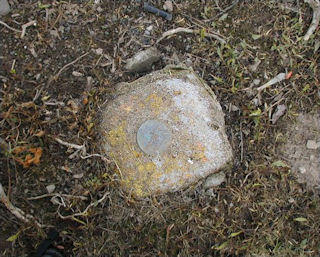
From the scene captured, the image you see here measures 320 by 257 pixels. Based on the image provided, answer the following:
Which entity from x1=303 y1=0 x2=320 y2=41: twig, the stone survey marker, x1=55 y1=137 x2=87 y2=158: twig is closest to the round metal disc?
the stone survey marker

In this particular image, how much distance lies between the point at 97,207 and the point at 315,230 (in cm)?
149

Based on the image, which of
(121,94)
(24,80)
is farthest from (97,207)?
(24,80)

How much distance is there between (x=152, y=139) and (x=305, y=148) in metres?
1.11

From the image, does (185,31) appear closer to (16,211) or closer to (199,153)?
(199,153)

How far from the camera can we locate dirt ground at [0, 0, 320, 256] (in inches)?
88.3

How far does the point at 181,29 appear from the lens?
8.35ft

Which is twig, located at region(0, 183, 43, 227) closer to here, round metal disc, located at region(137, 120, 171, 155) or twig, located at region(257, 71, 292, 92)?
round metal disc, located at region(137, 120, 171, 155)

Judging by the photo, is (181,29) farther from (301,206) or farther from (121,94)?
(301,206)

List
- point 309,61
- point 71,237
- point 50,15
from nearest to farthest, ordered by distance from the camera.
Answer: point 71,237 → point 50,15 → point 309,61

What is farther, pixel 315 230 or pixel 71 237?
pixel 315 230

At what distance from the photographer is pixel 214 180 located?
7.96 feet

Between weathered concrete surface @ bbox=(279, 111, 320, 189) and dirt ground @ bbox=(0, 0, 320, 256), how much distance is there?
0.05 meters

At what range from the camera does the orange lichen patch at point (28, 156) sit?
2.17 m

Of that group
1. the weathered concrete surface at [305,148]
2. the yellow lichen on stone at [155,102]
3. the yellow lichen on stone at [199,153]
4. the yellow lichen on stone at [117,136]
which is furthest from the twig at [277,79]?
the yellow lichen on stone at [117,136]
